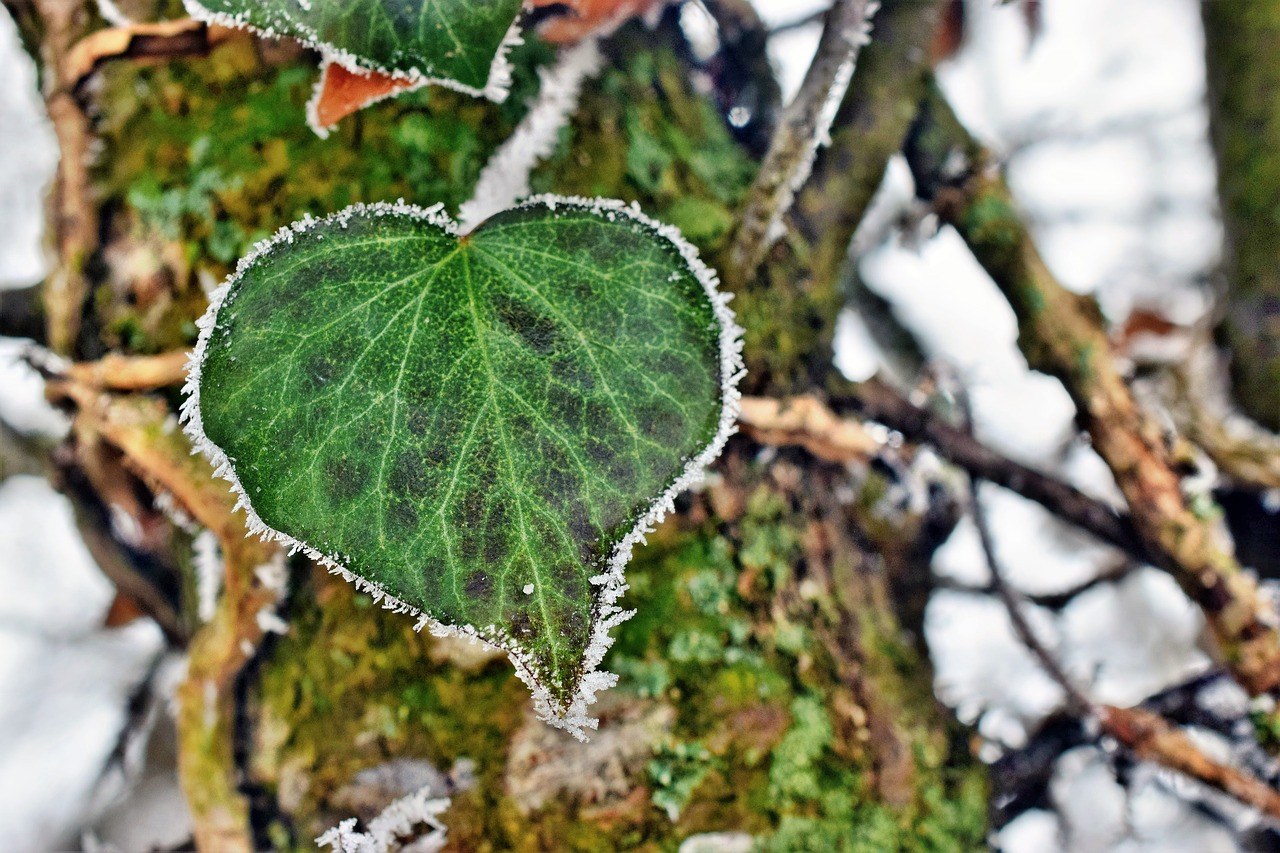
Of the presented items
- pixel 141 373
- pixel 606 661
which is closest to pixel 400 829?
pixel 606 661

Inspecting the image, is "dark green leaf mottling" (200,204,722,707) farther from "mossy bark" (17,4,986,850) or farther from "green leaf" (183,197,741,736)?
"mossy bark" (17,4,986,850)

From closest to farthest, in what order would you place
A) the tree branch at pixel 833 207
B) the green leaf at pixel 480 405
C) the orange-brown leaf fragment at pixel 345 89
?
1. the green leaf at pixel 480 405
2. the orange-brown leaf fragment at pixel 345 89
3. the tree branch at pixel 833 207

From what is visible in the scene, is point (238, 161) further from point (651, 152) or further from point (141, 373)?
point (651, 152)

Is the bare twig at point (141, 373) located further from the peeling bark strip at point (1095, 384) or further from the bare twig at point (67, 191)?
the peeling bark strip at point (1095, 384)

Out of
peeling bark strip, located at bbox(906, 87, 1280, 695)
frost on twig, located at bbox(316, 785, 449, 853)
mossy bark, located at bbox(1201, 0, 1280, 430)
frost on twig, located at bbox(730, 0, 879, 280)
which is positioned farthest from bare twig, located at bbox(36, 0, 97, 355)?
mossy bark, located at bbox(1201, 0, 1280, 430)

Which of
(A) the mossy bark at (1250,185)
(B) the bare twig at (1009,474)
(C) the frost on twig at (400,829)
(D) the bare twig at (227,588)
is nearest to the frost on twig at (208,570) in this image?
(D) the bare twig at (227,588)
